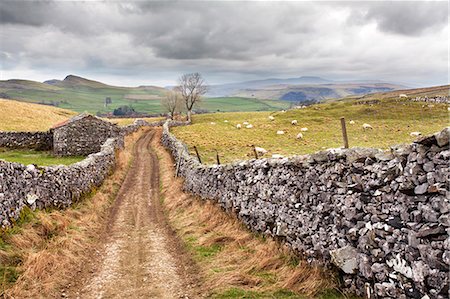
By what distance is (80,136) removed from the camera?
132 feet

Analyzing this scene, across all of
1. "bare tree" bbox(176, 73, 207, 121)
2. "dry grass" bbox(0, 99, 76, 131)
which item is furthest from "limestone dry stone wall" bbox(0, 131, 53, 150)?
"bare tree" bbox(176, 73, 207, 121)

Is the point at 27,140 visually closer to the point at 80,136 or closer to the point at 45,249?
the point at 80,136

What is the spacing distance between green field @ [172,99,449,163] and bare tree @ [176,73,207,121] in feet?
130

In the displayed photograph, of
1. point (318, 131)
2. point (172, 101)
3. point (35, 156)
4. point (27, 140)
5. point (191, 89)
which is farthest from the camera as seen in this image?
point (172, 101)

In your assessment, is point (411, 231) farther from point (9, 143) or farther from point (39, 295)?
point (9, 143)

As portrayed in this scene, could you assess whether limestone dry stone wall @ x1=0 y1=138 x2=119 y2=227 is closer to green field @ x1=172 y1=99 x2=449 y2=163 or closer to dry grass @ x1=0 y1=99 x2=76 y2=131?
green field @ x1=172 y1=99 x2=449 y2=163

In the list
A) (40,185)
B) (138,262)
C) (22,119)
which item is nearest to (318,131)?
(40,185)

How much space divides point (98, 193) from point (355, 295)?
Answer: 17.6 metres

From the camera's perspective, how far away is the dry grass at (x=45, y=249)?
9.19 m

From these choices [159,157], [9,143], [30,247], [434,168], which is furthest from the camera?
[9,143]

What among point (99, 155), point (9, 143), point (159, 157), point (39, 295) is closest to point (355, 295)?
point (39, 295)

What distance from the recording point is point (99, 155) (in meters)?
26.8

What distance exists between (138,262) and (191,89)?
3960 inches

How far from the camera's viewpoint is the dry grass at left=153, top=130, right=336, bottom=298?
8.91 metres
